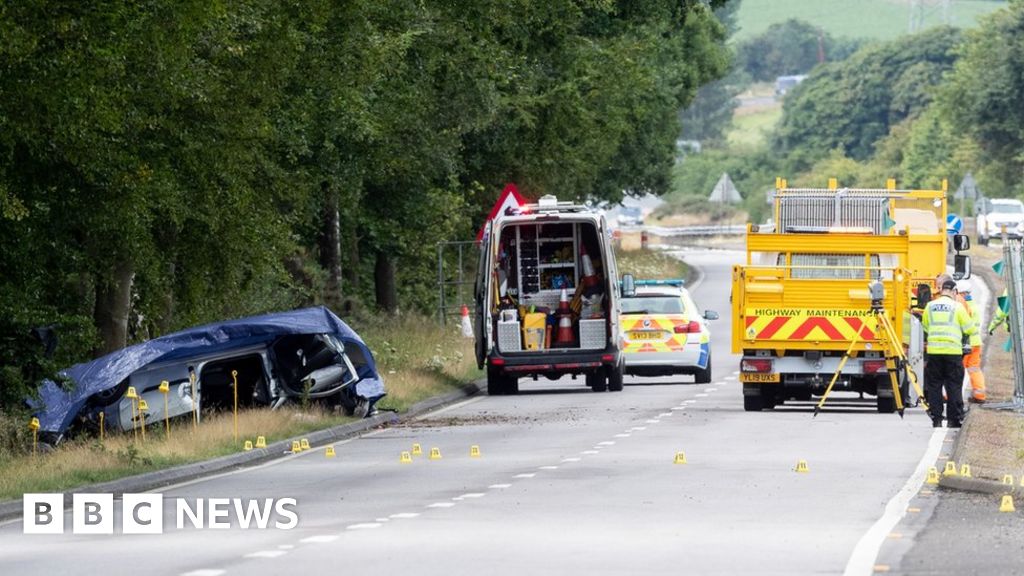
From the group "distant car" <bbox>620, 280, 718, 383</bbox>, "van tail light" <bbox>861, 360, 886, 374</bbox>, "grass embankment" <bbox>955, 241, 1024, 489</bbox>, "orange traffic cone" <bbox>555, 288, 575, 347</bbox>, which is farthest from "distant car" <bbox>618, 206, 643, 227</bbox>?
"van tail light" <bbox>861, 360, 886, 374</bbox>

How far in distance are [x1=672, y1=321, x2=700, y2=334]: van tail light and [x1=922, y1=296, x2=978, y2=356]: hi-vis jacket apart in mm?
10177

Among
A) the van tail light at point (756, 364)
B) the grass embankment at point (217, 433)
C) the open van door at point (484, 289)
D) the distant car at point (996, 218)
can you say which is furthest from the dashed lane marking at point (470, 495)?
the distant car at point (996, 218)

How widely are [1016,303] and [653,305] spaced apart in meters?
8.16

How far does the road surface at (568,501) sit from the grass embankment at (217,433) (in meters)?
0.79

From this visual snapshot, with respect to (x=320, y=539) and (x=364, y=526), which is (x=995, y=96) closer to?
(x=364, y=526)

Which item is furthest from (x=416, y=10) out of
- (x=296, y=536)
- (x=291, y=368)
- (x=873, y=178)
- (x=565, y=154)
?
(x=873, y=178)

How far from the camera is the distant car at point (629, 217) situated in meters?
122

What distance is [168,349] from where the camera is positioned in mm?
24766

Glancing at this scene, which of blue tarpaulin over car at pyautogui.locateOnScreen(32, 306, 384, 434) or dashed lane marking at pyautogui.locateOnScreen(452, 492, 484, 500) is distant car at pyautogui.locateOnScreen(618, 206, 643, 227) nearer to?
blue tarpaulin over car at pyautogui.locateOnScreen(32, 306, 384, 434)

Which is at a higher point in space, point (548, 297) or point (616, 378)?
point (548, 297)

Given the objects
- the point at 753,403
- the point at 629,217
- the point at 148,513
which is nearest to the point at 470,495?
the point at 148,513

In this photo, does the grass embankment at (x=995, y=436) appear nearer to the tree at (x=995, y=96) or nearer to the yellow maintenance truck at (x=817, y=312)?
the yellow maintenance truck at (x=817, y=312)

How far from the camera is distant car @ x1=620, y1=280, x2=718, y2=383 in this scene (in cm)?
3431

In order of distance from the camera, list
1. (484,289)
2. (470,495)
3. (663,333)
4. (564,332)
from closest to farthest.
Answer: (470,495), (484,289), (564,332), (663,333)
